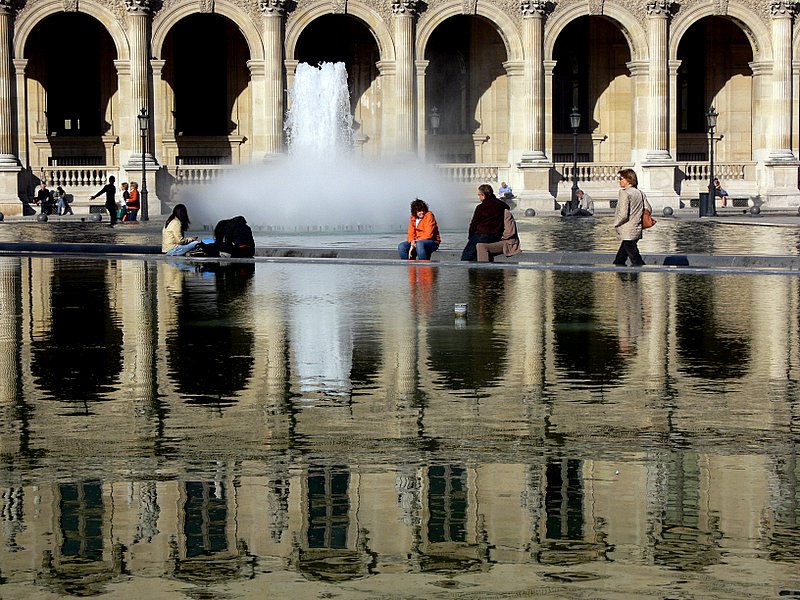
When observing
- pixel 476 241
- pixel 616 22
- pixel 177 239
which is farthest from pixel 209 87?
pixel 476 241

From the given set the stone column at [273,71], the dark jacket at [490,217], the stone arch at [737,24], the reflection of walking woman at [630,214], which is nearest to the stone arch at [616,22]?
the stone arch at [737,24]

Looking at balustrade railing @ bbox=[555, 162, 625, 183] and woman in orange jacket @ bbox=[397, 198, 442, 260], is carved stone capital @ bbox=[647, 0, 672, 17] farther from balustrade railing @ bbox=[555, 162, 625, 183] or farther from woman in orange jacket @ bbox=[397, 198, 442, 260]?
woman in orange jacket @ bbox=[397, 198, 442, 260]

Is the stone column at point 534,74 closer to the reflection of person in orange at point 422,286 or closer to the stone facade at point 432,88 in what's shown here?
the stone facade at point 432,88

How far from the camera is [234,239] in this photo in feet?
85.0

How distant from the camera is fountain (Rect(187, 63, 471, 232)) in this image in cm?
3828

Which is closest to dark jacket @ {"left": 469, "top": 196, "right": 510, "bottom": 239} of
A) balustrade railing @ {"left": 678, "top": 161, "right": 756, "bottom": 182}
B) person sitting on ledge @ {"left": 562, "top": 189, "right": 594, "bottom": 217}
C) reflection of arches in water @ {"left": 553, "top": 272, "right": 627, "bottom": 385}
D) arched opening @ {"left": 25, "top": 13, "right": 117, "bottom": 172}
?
reflection of arches in water @ {"left": 553, "top": 272, "right": 627, "bottom": 385}

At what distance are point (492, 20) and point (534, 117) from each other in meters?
3.28

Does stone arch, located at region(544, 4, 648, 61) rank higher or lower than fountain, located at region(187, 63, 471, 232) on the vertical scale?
higher

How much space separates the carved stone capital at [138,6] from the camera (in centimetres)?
4806

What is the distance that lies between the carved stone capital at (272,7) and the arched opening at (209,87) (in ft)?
11.2

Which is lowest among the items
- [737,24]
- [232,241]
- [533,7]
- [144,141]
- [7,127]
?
[232,241]

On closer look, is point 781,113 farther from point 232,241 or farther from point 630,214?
point 630,214

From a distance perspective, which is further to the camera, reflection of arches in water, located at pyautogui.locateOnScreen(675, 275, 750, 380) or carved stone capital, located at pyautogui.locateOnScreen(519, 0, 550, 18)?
carved stone capital, located at pyautogui.locateOnScreen(519, 0, 550, 18)

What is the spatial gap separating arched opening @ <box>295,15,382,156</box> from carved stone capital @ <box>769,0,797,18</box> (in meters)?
12.5
